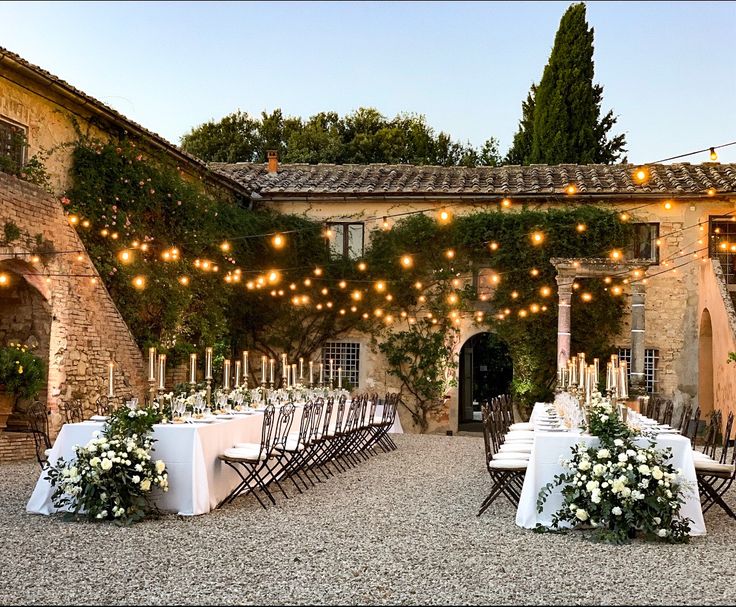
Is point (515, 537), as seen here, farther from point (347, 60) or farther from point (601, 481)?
point (347, 60)

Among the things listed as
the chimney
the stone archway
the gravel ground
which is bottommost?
the gravel ground

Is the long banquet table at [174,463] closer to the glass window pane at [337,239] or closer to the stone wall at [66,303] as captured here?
the stone wall at [66,303]

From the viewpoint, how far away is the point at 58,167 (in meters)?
11.8

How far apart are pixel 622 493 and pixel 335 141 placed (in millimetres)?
22629

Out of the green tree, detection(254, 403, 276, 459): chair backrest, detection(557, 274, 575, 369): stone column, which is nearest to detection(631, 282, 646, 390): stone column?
detection(557, 274, 575, 369): stone column

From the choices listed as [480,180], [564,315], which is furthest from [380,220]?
[564,315]

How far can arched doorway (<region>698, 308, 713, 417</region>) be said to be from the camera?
628 inches

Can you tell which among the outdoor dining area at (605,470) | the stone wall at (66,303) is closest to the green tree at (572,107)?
the stone wall at (66,303)

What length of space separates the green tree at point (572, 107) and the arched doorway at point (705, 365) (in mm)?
9614

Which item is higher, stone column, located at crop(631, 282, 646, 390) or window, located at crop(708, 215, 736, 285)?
window, located at crop(708, 215, 736, 285)

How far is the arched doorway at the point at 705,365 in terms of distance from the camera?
52.3 feet

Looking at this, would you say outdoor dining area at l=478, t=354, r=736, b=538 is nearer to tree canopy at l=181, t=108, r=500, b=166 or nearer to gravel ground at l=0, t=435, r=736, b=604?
gravel ground at l=0, t=435, r=736, b=604

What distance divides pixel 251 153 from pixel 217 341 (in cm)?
1428

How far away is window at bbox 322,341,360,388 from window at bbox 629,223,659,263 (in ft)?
18.4
